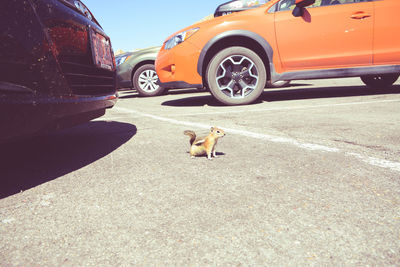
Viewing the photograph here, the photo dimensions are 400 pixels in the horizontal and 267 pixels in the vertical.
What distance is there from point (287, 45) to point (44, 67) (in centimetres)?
342

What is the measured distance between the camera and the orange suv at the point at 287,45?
397 centimetres

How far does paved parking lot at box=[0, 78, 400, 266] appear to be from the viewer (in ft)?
3.15

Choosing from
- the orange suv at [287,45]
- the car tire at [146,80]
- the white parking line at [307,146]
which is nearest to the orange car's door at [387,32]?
the orange suv at [287,45]

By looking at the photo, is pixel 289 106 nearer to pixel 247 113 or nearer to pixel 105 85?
pixel 247 113

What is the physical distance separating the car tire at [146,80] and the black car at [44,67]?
190 inches

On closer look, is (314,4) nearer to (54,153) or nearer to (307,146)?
(307,146)

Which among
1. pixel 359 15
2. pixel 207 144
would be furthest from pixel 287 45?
pixel 207 144

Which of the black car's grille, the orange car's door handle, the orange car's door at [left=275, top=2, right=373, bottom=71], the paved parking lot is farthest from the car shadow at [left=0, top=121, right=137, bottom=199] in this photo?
the orange car's door handle

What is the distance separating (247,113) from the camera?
3.57 m

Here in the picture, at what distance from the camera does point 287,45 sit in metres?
4.05

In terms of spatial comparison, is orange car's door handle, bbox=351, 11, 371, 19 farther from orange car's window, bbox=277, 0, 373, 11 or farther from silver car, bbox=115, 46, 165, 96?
silver car, bbox=115, 46, 165, 96

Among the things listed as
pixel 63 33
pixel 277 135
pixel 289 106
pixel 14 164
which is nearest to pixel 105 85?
pixel 63 33

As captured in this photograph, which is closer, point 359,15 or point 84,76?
point 84,76

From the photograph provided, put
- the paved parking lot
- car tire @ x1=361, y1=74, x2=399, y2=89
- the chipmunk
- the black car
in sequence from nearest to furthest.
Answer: the paved parking lot → the black car → the chipmunk → car tire @ x1=361, y1=74, x2=399, y2=89
